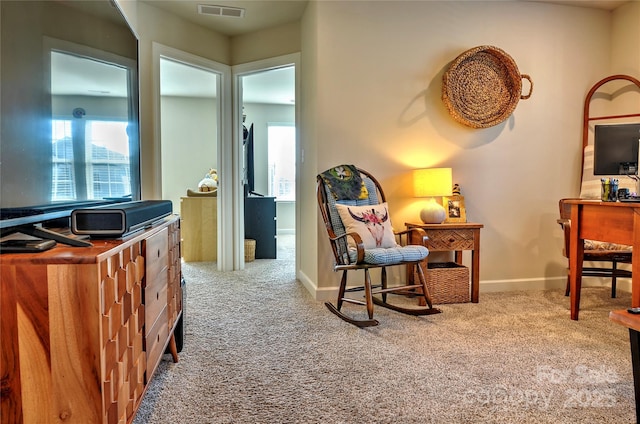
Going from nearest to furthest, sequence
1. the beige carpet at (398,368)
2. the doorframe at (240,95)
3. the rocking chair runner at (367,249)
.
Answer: the beige carpet at (398,368)
the rocking chair runner at (367,249)
the doorframe at (240,95)

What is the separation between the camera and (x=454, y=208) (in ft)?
9.94

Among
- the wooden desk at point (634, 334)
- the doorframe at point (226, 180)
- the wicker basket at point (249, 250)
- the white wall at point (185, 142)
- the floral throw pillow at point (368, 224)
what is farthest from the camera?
the white wall at point (185, 142)

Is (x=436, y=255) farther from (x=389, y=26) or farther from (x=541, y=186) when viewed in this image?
(x=389, y=26)

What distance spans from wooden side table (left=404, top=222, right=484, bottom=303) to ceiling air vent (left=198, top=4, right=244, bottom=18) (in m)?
2.32

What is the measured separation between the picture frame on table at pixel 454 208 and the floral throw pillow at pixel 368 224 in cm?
60

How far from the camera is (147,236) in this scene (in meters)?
1.36

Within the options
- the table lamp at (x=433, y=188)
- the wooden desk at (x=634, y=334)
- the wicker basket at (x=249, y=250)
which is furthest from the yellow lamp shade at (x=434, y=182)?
the wicker basket at (x=249, y=250)

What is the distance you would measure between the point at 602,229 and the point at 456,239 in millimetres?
872

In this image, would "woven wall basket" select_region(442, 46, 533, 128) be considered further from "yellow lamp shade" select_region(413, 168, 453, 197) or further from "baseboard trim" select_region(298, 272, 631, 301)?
"baseboard trim" select_region(298, 272, 631, 301)

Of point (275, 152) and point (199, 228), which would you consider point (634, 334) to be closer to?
Result: point (199, 228)

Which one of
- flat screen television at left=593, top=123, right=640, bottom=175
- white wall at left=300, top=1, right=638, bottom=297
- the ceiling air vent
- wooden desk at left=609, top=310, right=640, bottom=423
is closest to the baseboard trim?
white wall at left=300, top=1, right=638, bottom=297

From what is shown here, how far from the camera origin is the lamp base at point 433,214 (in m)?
2.86

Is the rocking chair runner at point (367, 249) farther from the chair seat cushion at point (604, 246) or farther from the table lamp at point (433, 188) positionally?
the chair seat cushion at point (604, 246)

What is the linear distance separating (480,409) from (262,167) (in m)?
5.97
